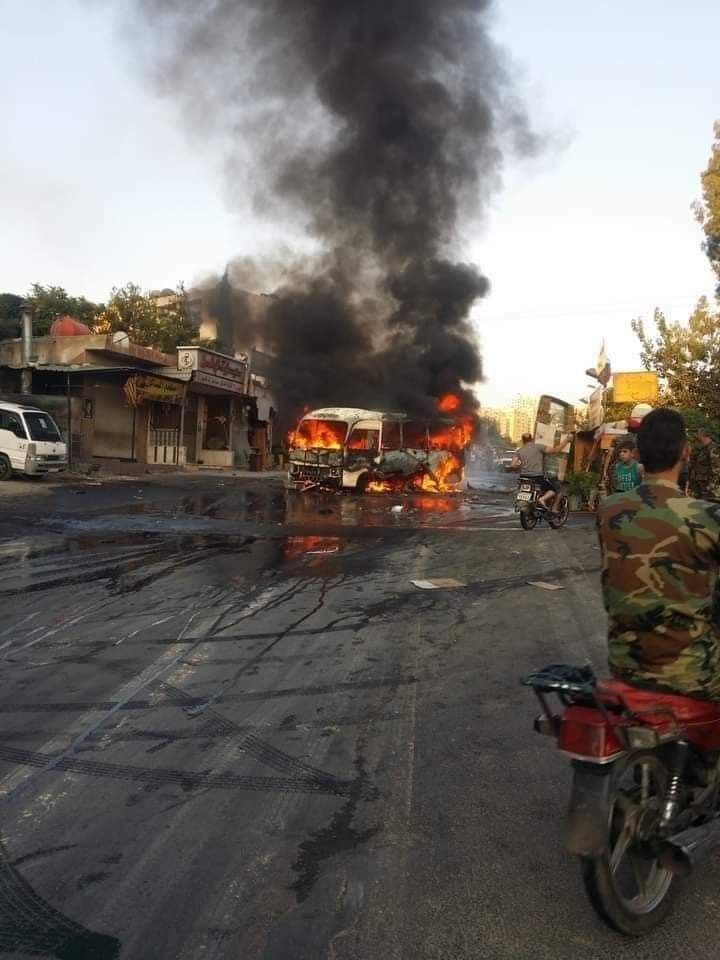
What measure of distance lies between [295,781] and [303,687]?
1281 millimetres

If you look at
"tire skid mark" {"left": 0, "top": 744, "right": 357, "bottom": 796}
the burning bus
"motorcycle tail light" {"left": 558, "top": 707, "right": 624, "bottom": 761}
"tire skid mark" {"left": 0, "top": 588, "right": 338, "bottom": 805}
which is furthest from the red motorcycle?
the burning bus

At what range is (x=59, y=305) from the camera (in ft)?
127

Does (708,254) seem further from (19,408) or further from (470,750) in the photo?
(470,750)

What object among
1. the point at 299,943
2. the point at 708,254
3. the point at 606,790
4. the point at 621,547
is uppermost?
the point at 708,254

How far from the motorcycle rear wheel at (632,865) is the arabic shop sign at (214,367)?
27817mm

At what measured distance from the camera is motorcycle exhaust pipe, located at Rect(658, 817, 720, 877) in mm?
2367

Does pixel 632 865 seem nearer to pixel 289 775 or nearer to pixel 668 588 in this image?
pixel 668 588

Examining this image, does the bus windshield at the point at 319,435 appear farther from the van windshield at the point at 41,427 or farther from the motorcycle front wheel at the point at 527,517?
the motorcycle front wheel at the point at 527,517

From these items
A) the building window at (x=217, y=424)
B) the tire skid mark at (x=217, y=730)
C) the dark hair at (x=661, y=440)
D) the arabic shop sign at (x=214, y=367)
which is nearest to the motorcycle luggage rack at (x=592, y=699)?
the dark hair at (x=661, y=440)

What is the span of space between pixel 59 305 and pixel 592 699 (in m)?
41.0

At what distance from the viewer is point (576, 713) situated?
7.68 ft

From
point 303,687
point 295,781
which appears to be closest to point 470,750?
point 295,781

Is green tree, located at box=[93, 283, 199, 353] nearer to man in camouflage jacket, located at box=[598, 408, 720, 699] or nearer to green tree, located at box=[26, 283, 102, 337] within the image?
green tree, located at box=[26, 283, 102, 337]

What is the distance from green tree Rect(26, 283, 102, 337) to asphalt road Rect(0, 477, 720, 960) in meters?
33.4
